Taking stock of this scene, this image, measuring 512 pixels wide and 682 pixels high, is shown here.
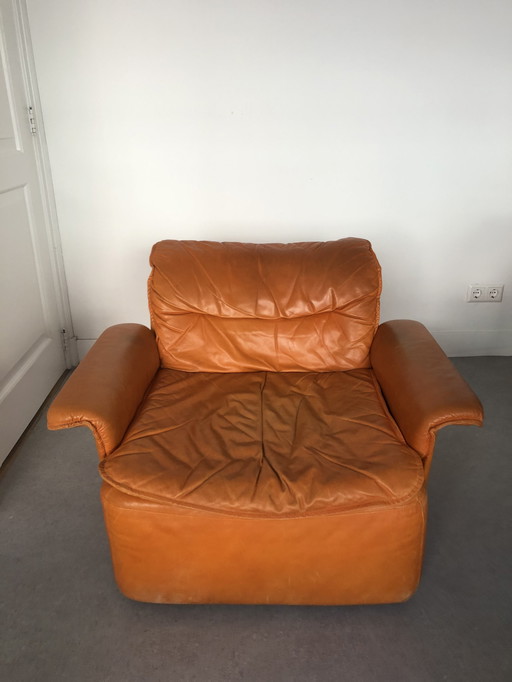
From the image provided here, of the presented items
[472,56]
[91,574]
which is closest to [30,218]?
[91,574]

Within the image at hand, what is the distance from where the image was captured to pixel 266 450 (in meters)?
1.56

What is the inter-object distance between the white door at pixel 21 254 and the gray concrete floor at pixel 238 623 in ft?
1.60

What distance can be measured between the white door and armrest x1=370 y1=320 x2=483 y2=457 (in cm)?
134

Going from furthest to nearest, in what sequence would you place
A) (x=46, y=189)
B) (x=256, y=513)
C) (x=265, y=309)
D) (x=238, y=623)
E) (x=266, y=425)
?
1. (x=46, y=189)
2. (x=265, y=309)
3. (x=266, y=425)
4. (x=238, y=623)
5. (x=256, y=513)

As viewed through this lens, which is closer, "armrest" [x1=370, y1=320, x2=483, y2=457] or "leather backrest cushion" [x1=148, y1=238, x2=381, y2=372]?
"armrest" [x1=370, y1=320, x2=483, y2=457]

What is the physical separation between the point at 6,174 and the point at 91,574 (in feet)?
4.71

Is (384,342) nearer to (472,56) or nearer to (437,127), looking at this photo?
(437,127)

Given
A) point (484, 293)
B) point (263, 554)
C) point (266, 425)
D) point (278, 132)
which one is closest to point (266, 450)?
point (266, 425)

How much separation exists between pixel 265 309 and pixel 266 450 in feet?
1.80

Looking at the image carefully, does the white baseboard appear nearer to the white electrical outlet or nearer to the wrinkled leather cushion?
the wrinkled leather cushion

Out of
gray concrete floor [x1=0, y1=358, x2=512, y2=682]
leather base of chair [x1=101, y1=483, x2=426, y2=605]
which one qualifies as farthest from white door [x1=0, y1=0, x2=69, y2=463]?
leather base of chair [x1=101, y1=483, x2=426, y2=605]

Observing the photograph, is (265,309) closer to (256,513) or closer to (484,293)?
(256,513)

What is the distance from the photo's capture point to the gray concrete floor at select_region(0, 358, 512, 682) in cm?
143

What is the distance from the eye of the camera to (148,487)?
143 centimetres
